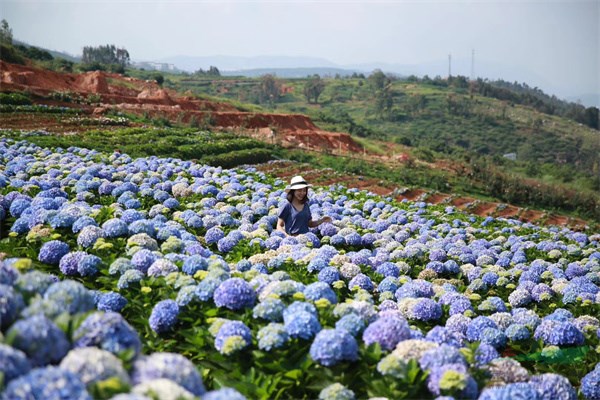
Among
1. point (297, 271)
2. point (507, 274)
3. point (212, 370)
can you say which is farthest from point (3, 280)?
point (507, 274)

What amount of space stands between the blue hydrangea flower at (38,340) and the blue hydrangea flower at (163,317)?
125 cm

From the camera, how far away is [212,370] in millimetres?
3199

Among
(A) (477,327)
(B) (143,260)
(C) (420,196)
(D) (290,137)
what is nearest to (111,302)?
(B) (143,260)

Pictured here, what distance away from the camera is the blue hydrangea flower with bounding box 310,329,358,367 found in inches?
109

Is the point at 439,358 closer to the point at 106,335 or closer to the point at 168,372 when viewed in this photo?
the point at 168,372

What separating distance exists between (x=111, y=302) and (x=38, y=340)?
1643mm

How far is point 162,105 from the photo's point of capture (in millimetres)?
45312

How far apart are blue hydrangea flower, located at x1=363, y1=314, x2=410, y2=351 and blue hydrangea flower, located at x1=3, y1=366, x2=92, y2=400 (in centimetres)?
170

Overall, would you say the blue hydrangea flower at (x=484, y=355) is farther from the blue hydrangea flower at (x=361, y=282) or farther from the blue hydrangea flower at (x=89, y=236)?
the blue hydrangea flower at (x=89, y=236)

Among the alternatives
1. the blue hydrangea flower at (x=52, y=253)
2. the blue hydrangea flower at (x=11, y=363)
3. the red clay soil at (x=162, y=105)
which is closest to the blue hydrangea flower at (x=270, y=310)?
the blue hydrangea flower at (x=11, y=363)

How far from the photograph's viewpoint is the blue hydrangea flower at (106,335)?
7.20 ft

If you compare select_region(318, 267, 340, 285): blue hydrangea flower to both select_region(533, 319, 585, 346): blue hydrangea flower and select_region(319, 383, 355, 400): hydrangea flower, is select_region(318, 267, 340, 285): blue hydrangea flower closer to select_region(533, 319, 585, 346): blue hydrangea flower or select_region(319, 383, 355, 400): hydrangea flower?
select_region(533, 319, 585, 346): blue hydrangea flower

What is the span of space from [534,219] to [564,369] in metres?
17.0

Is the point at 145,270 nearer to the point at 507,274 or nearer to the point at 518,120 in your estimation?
the point at 507,274
